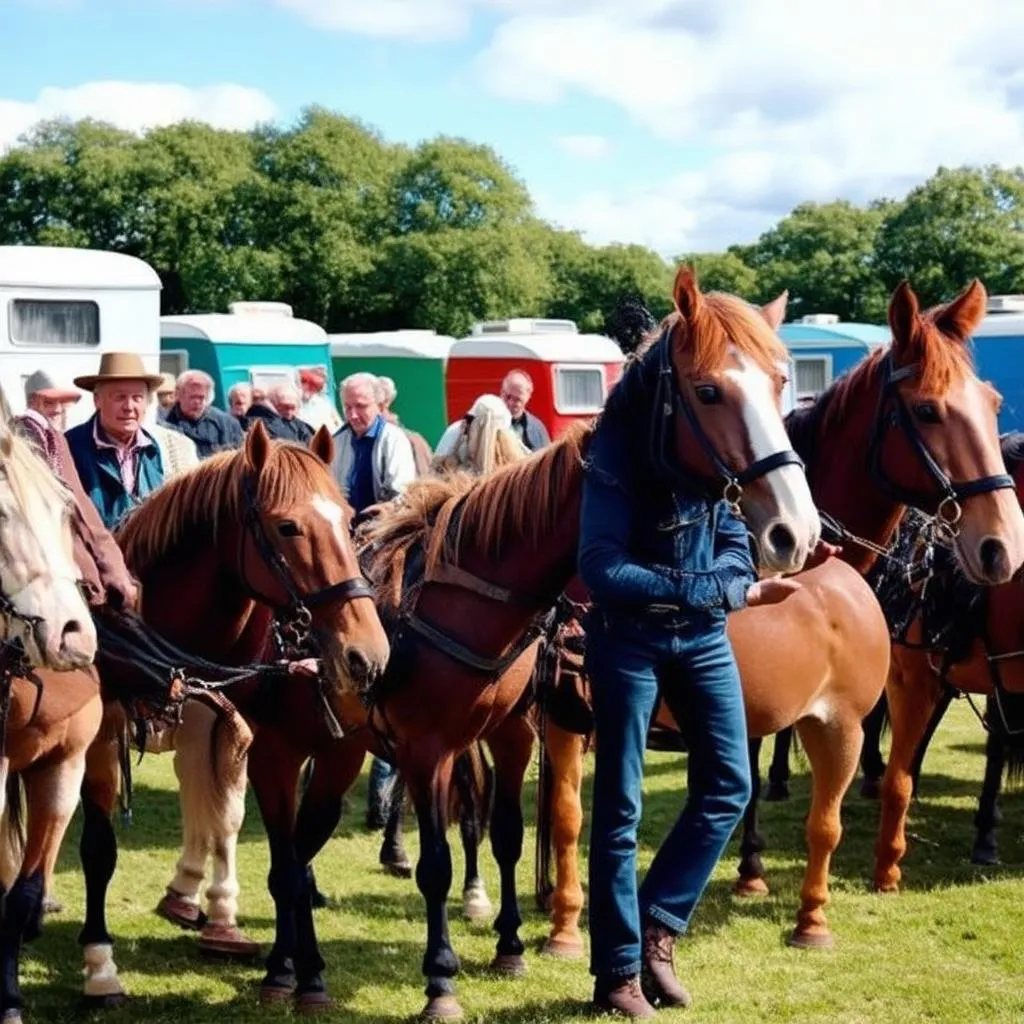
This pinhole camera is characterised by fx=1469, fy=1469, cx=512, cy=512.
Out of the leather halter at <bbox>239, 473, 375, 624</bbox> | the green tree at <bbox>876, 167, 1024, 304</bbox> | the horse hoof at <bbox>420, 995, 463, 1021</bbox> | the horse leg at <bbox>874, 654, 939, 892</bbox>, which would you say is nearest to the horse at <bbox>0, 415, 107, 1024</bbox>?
the leather halter at <bbox>239, 473, 375, 624</bbox>

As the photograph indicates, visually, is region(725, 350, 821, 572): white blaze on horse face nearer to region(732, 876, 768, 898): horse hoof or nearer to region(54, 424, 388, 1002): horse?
region(54, 424, 388, 1002): horse

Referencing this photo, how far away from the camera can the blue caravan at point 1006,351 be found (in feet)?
60.8

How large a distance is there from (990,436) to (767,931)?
7.68ft

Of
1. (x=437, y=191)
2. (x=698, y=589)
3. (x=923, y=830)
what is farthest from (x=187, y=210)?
(x=698, y=589)

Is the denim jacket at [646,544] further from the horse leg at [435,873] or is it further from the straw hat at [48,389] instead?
the straw hat at [48,389]

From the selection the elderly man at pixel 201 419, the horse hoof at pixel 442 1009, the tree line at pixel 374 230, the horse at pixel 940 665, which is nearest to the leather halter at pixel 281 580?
the horse hoof at pixel 442 1009

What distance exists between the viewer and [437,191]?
4800 cm

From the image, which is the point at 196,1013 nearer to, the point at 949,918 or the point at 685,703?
the point at 685,703

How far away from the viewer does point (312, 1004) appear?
16.6 feet

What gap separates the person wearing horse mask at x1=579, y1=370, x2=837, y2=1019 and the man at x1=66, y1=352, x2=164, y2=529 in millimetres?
2390

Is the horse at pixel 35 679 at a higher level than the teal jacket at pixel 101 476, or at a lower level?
lower

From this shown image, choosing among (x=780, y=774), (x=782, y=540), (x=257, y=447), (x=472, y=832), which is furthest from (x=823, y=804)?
(x=780, y=774)

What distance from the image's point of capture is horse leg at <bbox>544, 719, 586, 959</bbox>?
5.66 m

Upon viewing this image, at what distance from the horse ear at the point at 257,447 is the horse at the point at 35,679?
2.72ft
